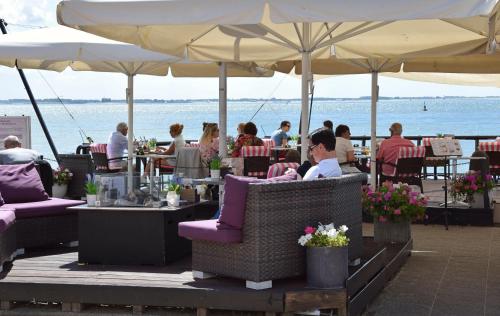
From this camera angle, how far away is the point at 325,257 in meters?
5.84

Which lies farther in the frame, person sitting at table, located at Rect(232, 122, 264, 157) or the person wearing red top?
person sitting at table, located at Rect(232, 122, 264, 157)

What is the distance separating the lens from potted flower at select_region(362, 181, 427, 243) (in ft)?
26.8

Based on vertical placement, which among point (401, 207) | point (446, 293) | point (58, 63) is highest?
point (58, 63)

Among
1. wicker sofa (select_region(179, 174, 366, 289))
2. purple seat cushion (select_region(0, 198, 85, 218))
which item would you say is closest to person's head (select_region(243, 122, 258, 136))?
purple seat cushion (select_region(0, 198, 85, 218))

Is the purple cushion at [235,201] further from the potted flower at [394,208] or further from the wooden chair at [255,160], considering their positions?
the wooden chair at [255,160]

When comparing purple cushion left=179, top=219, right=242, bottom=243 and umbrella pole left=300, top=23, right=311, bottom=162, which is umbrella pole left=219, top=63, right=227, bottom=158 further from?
purple cushion left=179, top=219, right=242, bottom=243

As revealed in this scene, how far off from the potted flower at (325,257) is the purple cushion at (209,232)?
0.44 meters

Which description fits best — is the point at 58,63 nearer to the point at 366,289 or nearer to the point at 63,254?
the point at 63,254

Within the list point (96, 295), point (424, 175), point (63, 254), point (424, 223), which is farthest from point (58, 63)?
point (424, 175)

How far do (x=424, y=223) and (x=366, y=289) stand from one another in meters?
4.59

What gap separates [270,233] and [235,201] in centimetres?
32

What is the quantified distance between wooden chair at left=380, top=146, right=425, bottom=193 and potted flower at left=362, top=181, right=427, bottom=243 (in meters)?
2.95

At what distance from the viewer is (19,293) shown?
6168mm

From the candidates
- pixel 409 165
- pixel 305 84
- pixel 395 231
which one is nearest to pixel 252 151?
pixel 409 165
